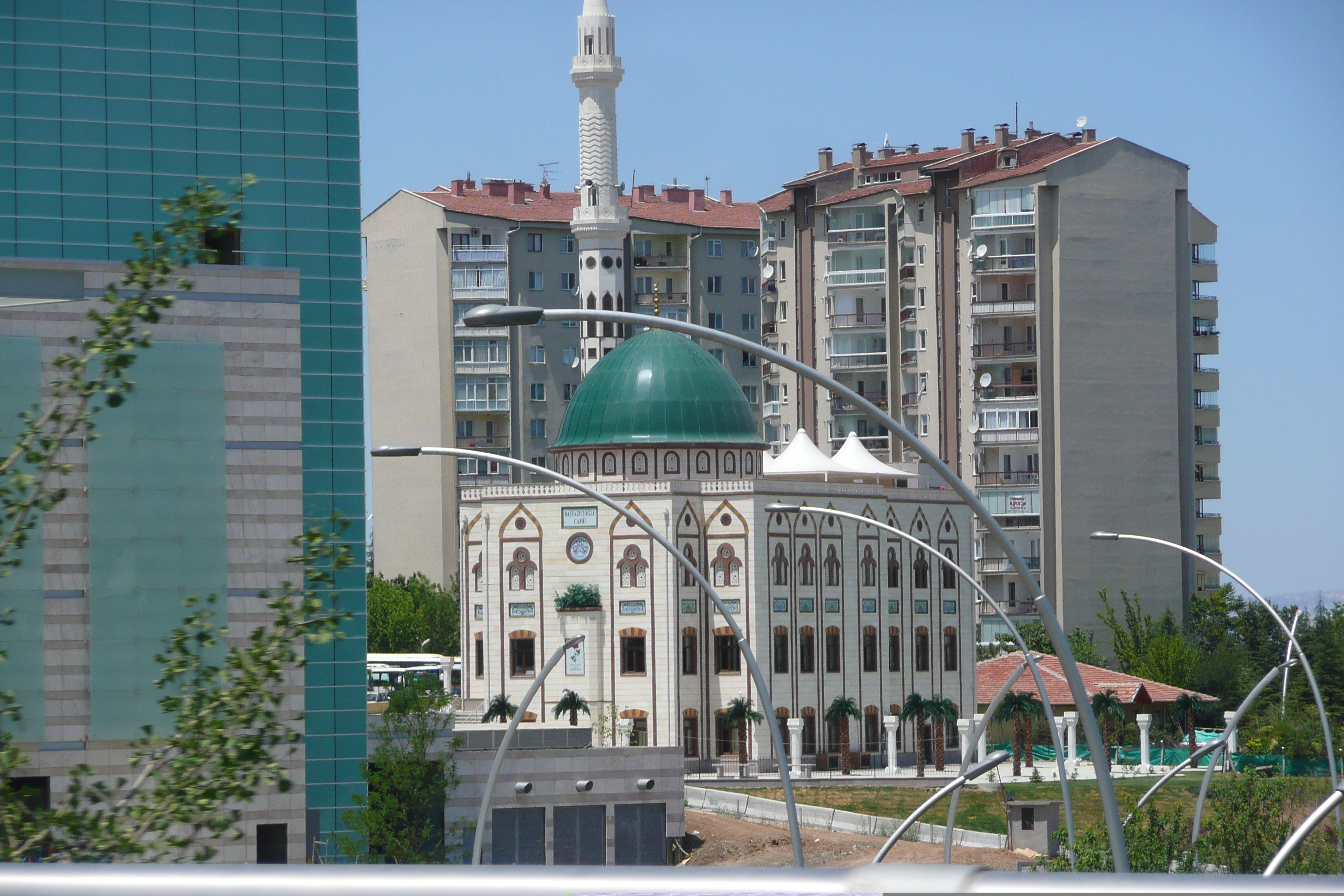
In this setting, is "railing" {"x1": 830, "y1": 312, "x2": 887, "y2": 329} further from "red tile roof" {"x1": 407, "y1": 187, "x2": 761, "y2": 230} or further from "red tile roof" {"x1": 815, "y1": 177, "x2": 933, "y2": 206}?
"red tile roof" {"x1": 407, "y1": 187, "x2": 761, "y2": 230}

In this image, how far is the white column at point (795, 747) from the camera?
6084 centimetres

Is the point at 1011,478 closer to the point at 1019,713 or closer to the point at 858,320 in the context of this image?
the point at 858,320

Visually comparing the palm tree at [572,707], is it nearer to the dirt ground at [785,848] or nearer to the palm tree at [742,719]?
the palm tree at [742,719]

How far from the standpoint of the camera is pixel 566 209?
101 m

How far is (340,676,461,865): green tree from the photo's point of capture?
129 feet

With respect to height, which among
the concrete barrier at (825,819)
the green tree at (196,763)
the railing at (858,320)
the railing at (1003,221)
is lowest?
the concrete barrier at (825,819)

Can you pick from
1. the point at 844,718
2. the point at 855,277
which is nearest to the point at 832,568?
the point at 844,718

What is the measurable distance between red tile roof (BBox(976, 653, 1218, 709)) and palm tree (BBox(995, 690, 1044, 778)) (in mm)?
544

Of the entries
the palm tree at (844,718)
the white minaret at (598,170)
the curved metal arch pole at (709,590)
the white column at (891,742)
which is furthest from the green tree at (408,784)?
the white minaret at (598,170)

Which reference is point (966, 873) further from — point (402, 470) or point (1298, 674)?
point (402, 470)

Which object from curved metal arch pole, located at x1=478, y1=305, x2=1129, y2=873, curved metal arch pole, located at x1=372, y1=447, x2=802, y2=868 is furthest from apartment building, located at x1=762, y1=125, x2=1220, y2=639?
curved metal arch pole, located at x1=478, y1=305, x2=1129, y2=873

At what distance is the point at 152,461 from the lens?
31797 mm

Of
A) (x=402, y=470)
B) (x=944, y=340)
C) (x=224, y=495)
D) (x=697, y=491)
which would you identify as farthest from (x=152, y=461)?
(x=402, y=470)

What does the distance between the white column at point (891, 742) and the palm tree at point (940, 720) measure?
1.92 meters
